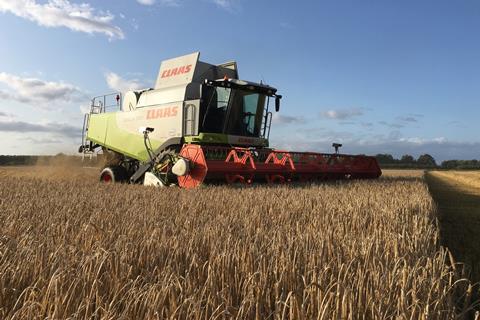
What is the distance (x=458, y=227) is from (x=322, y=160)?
3697 millimetres

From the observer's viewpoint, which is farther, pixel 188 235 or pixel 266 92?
pixel 266 92

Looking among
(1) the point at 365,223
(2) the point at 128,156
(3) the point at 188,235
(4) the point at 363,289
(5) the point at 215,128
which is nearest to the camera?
(4) the point at 363,289

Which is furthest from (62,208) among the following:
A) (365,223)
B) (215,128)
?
(215,128)

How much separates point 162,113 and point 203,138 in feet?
4.73

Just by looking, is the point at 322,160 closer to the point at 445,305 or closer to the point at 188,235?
the point at 188,235

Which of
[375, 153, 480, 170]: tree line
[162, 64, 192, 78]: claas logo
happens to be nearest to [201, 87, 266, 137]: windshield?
[162, 64, 192, 78]: claas logo

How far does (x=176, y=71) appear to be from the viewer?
1035cm

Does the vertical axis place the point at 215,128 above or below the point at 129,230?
above

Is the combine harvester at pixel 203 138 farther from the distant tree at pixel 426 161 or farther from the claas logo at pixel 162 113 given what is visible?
the distant tree at pixel 426 161

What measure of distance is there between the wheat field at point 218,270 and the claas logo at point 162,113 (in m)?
5.49

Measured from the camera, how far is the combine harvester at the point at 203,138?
8.05 meters

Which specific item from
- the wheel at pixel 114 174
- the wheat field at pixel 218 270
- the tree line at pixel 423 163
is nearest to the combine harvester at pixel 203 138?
the wheel at pixel 114 174

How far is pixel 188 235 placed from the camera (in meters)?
2.96

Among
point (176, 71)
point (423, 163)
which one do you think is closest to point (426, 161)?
point (423, 163)
